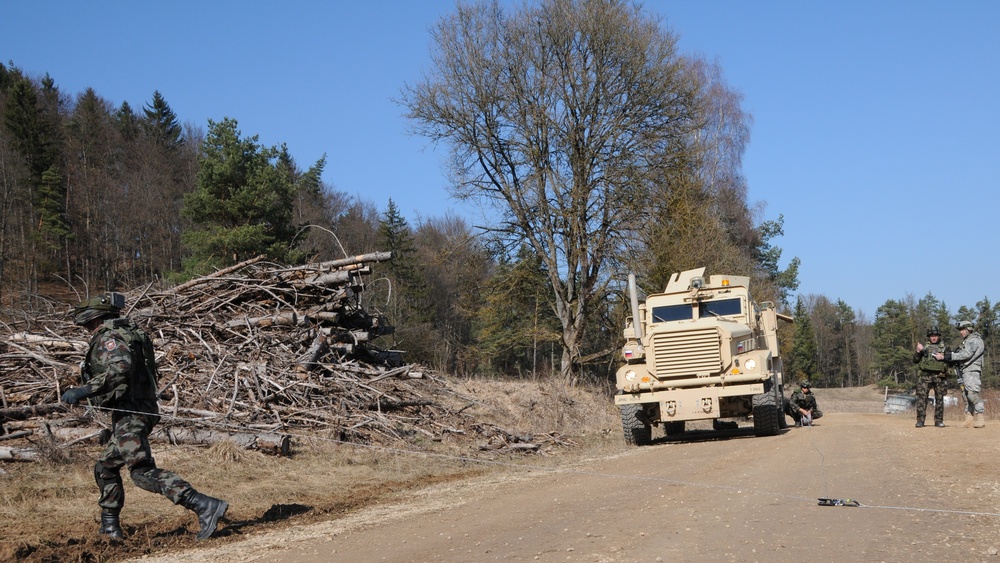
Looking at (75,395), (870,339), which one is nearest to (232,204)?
(75,395)

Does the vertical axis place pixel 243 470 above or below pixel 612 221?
below

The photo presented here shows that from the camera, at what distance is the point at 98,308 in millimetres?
6715

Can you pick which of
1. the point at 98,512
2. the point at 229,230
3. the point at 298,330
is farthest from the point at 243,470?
the point at 229,230

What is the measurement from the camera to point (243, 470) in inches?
381

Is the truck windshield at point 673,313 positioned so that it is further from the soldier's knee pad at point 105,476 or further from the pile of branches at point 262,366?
the soldier's knee pad at point 105,476

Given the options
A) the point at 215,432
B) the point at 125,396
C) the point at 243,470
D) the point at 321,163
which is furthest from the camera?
the point at 321,163

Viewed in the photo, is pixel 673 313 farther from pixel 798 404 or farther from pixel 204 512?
pixel 204 512

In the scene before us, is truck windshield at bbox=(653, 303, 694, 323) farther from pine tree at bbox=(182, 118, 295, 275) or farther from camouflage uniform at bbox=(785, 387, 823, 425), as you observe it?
pine tree at bbox=(182, 118, 295, 275)

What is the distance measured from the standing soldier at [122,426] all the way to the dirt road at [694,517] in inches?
18.8

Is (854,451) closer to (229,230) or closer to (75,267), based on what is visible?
(229,230)

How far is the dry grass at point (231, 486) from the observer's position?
6332 millimetres

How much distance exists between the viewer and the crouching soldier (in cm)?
1900

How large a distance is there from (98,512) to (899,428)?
13622 mm

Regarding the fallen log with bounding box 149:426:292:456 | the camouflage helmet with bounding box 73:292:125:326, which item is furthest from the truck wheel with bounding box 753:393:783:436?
the camouflage helmet with bounding box 73:292:125:326
